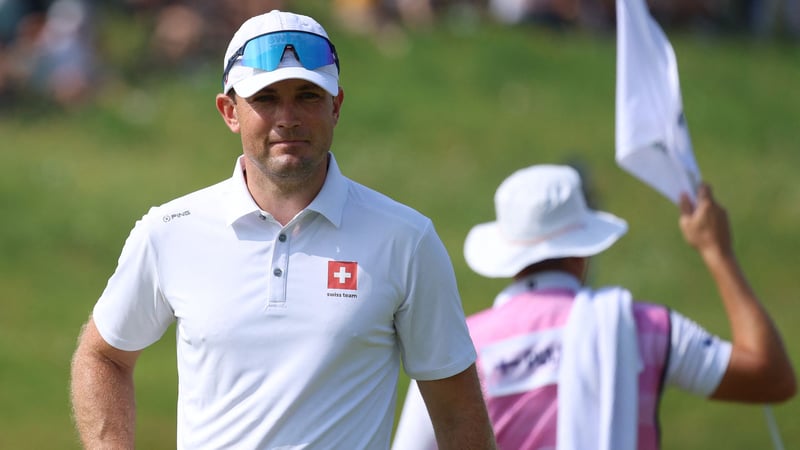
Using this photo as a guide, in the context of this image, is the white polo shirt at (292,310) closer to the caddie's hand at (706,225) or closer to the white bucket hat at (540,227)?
the white bucket hat at (540,227)

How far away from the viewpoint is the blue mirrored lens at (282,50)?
11.3 feet

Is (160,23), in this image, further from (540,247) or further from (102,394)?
(102,394)

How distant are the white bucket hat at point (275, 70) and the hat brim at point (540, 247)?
3.99ft

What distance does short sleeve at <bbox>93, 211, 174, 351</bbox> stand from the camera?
353cm

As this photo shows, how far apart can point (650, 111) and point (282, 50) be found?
5.73ft

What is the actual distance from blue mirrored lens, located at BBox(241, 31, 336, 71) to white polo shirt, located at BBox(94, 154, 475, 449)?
284mm

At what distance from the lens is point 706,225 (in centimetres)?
454

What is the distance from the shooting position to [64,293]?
12312 mm

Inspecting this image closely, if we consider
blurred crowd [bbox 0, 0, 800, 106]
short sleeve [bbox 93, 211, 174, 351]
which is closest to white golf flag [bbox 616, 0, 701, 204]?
short sleeve [bbox 93, 211, 174, 351]

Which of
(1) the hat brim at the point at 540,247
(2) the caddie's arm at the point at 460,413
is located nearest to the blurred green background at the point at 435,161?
(1) the hat brim at the point at 540,247

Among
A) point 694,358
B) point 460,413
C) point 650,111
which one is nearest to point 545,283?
point 694,358

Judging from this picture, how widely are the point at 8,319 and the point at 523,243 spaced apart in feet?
26.9

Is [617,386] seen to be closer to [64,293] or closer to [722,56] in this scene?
[64,293]

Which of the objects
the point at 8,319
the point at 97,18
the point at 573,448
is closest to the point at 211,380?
the point at 573,448
